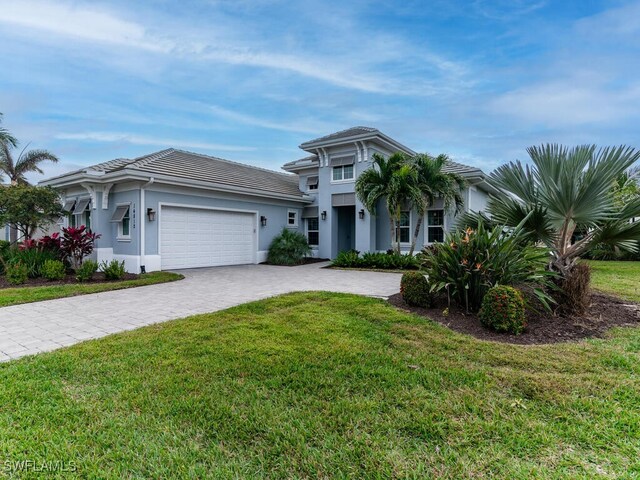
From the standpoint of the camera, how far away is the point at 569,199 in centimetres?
536

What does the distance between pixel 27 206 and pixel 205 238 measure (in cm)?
566

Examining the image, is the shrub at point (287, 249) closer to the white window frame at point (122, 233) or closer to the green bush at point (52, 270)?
the white window frame at point (122, 233)

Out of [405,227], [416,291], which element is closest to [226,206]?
Answer: [405,227]

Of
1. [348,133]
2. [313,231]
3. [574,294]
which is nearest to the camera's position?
[574,294]

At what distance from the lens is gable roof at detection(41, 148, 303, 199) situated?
1215 cm

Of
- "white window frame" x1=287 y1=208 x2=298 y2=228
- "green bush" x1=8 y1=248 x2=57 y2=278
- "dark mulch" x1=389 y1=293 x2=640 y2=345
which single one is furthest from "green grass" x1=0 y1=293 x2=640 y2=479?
"white window frame" x1=287 y1=208 x2=298 y2=228

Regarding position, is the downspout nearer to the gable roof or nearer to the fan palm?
the gable roof

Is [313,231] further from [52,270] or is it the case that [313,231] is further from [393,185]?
[52,270]

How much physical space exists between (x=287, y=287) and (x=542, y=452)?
712cm

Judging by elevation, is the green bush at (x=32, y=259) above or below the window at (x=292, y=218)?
below

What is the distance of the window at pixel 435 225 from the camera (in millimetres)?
15352

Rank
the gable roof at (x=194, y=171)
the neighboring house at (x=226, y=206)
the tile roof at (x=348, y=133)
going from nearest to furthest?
the neighboring house at (x=226, y=206)
the gable roof at (x=194, y=171)
the tile roof at (x=348, y=133)

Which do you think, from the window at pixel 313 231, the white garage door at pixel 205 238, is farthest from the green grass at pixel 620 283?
the white garage door at pixel 205 238

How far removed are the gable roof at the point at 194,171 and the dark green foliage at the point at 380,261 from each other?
4.79m
